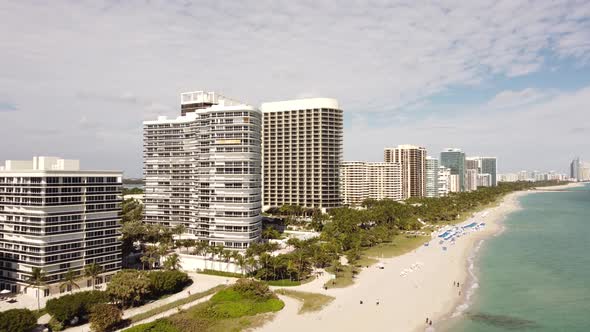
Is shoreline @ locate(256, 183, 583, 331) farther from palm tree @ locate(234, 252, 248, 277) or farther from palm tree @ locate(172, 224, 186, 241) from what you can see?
palm tree @ locate(172, 224, 186, 241)

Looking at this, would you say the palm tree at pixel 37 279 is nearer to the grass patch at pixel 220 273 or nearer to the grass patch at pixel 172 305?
the grass patch at pixel 172 305

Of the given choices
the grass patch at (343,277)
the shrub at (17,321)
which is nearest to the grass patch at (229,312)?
the shrub at (17,321)

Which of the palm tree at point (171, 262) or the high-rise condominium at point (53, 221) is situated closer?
the high-rise condominium at point (53, 221)

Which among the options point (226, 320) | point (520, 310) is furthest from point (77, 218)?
point (520, 310)

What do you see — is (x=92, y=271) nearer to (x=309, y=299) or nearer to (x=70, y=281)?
(x=70, y=281)

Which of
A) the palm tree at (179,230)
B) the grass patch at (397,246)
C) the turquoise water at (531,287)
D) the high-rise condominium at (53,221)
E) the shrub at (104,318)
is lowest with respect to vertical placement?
the turquoise water at (531,287)
